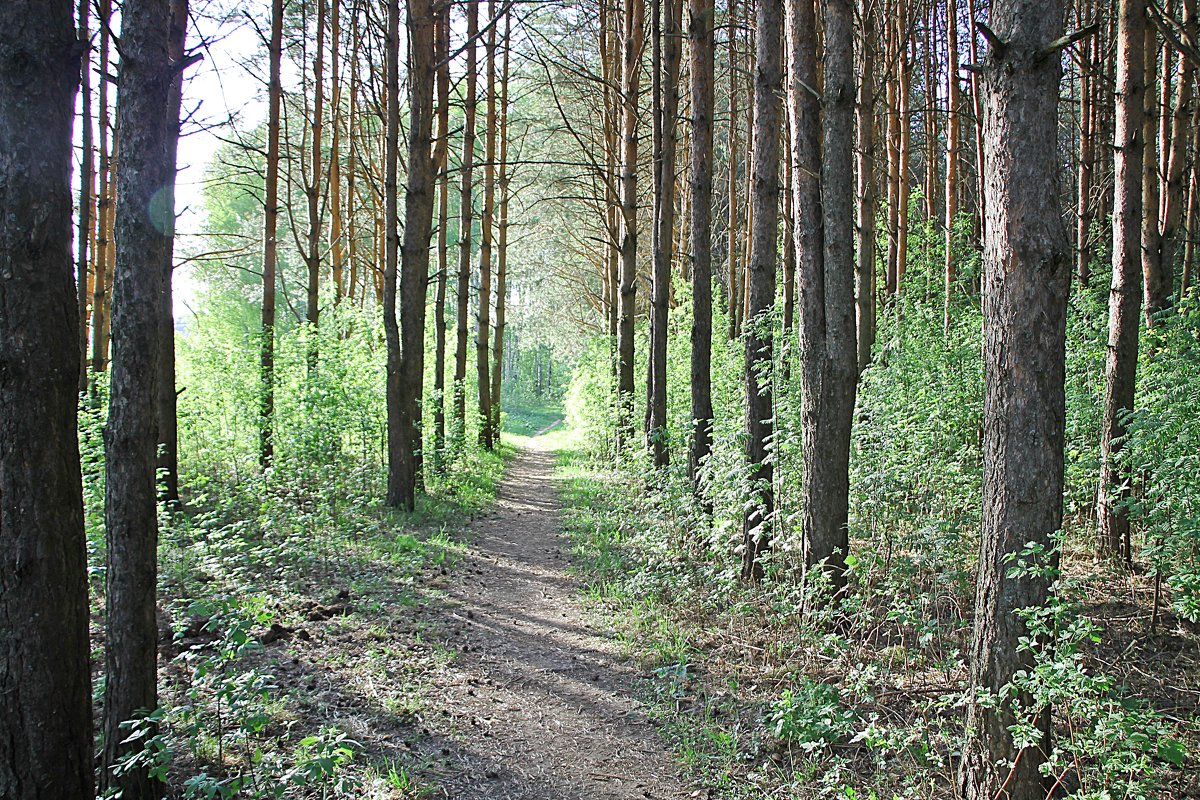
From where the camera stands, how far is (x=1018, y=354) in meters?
3.21

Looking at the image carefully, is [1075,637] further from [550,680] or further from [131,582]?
[131,582]

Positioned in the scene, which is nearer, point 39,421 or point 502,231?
point 39,421

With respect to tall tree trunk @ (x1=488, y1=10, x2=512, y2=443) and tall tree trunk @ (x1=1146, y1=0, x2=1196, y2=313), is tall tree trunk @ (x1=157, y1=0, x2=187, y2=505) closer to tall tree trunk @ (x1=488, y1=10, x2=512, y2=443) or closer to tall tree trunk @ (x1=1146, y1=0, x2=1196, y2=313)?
tall tree trunk @ (x1=488, y1=10, x2=512, y2=443)

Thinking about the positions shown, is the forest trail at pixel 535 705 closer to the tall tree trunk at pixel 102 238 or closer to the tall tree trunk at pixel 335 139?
the tall tree trunk at pixel 102 238

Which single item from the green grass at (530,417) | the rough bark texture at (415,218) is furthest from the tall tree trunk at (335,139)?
the green grass at (530,417)

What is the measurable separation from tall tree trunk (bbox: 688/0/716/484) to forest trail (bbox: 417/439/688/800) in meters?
2.53

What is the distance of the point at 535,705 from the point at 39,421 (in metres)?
3.28

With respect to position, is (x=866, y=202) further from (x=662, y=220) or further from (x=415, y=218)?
(x=415, y=218)

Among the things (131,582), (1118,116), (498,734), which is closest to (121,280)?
(131,582)

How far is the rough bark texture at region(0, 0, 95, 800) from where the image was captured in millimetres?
3018

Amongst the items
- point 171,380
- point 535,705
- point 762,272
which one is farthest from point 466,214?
point 535,705

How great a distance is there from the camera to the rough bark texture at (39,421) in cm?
302

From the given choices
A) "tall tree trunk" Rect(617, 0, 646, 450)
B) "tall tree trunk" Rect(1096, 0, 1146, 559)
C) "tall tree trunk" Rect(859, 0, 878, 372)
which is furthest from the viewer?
"tall tree trunk" Rect(617, 0, 646, 450)

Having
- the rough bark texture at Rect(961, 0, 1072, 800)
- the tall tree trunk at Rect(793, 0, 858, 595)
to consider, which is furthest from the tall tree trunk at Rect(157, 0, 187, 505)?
the rough bark texture at Rect(961, 0, 1072, 800)
